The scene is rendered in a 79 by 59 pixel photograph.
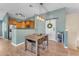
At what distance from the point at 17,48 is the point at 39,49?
0.37 metres

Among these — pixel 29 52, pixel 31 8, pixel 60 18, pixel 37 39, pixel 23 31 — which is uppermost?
pixel 31 8

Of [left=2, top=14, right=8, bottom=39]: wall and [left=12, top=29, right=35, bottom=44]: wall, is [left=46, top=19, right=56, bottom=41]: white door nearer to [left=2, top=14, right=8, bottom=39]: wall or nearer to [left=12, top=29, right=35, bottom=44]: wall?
[left=12, top=29, right=35, bottom=44]: wall

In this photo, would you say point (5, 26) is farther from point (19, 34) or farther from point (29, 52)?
point (29, 52)

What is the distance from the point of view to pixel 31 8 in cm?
194

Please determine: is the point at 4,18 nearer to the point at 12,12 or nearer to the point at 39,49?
A: the point at 12,12

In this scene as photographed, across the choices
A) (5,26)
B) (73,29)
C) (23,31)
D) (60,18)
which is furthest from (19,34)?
(73,29)

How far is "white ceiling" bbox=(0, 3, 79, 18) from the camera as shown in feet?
6.22

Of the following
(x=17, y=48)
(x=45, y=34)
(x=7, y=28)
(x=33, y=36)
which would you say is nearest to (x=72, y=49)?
(x=45, y=34)

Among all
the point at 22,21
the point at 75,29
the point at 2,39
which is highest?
the point at 22,21

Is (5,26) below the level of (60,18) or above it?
below

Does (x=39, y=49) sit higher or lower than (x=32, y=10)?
lower

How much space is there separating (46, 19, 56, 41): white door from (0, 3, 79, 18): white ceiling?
21 centimetres

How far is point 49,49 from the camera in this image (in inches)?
76.5

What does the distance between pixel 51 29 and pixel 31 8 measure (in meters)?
0.49
